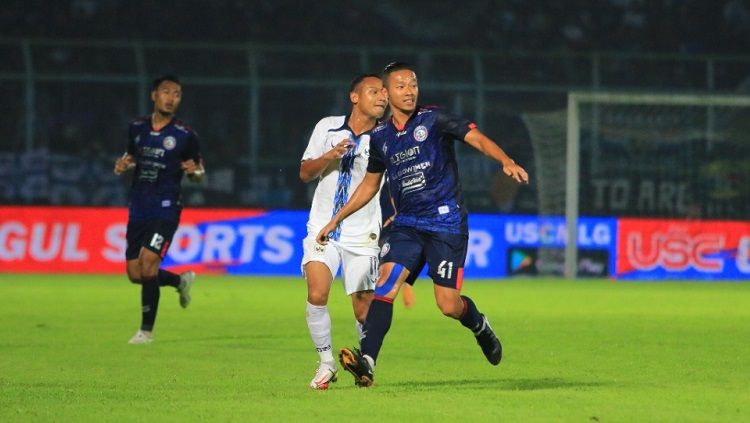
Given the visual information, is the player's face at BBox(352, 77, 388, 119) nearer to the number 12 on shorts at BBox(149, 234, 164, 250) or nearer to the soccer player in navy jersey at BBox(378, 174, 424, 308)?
the soccer player in navy jersey at BBox(378, 174, 424, 308)

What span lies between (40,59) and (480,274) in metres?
12.0

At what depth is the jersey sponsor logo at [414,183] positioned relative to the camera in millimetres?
Answer: 8336

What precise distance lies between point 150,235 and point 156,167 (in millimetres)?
613

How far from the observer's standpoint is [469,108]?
2461 centimetres

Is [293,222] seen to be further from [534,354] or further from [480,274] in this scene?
[534,354]

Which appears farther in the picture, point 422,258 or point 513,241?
point 513,241

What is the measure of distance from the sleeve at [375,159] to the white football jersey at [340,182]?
0.35 m

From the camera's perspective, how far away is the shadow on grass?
8438 millimetres

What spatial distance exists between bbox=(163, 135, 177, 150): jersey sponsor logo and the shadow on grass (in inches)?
181

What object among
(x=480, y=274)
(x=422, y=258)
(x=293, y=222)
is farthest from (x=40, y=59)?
(x=422, y=258)

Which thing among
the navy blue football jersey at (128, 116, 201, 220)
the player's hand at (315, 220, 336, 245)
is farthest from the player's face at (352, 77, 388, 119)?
the navy blue football jersey at (128, 116, 201, 220)

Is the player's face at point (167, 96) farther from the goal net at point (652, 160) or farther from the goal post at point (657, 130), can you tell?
the goal net at point (652, 160)

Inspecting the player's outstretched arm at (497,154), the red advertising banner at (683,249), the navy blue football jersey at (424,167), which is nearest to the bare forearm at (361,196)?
the navy blue football jersey at (424,167)

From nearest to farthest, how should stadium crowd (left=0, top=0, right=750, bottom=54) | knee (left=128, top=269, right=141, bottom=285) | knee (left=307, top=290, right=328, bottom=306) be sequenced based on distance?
knee (left=307, top=290, right=328, bottom=306)
knee (left=128, top=269, right=141, bottom=285)
stadium crowd (left=0, top=0, right=750, bottom=54)
